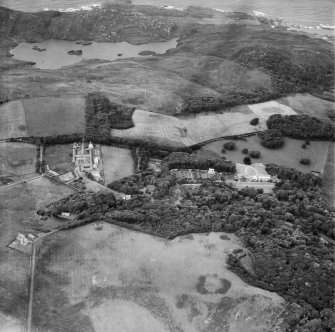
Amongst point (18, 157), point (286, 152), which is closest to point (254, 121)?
point (286, 152)

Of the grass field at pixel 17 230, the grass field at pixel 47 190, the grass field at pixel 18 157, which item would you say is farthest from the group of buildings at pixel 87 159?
the grass field at pixel 18 157

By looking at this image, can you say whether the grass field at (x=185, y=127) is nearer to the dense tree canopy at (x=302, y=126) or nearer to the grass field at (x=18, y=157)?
the dense tree canopy at (x=302, y=126)

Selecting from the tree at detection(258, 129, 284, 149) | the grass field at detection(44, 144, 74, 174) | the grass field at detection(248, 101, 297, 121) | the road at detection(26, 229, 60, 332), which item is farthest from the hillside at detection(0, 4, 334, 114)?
the road at detection(26, 229, 60, 332)

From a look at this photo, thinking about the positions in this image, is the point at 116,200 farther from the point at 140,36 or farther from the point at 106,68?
the point at 140,36

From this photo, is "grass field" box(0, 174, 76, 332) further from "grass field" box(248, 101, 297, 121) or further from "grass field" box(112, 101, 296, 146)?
"grass field" box(248, 101, 297, 121)

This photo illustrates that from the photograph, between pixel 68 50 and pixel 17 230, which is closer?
pixel 17 230

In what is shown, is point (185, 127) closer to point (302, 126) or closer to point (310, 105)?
point (302, 126)
